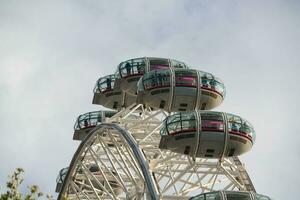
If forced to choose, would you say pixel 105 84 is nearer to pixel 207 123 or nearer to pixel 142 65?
pixel 142 65

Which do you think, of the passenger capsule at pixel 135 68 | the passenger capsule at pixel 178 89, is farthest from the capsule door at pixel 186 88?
the passenger capsule at pixel 135 68

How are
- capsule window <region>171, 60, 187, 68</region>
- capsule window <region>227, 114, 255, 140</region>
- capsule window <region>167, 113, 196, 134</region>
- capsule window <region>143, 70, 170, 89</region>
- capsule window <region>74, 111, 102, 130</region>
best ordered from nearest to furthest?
capsule window <region>167, 113, 196, 134</region>, capsule window <region>227, 114, 255, 140</region>, capsule window <region>143, 70, 170, 89</region>, capsule window <region>171, 60, 187, 68</region>, capsule window <region>74, 111, 102, 130</region>


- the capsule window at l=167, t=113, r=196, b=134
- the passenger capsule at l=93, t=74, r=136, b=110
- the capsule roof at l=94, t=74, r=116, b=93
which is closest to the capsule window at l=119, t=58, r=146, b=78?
the passenger capsule at l=93, t=74, r=136, b=110

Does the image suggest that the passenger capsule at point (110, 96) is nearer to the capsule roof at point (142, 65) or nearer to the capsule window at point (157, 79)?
the capsule roof at point (142, 65)

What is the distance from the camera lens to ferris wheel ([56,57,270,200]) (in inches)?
1823

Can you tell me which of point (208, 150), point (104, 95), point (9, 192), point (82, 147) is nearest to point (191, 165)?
point (208, 150)

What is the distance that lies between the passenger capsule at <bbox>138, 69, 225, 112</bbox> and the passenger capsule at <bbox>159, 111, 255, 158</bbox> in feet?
17.4

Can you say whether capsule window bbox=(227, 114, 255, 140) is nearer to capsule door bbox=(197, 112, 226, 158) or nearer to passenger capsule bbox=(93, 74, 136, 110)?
capsule door bbox=(197, 112, 226, 158)

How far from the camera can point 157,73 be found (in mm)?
53469

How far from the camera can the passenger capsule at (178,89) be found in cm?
5284

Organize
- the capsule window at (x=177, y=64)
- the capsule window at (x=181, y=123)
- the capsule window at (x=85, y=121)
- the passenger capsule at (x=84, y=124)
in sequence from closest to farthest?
the capsule window at (x=181, y=123) < the capsule window at (x=177, y=64) < the passenger capsule at (x=84, y=124) < the capsule window at (x=85, y=121)

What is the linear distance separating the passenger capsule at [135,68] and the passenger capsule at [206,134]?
12207 millimetres

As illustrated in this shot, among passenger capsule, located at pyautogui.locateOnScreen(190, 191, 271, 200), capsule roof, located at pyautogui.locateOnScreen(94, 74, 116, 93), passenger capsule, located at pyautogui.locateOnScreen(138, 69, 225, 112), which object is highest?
capsule roof, located at pyautogui.locateOnScreen(94, 74, 116, 93)

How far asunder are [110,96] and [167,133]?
17.6m
